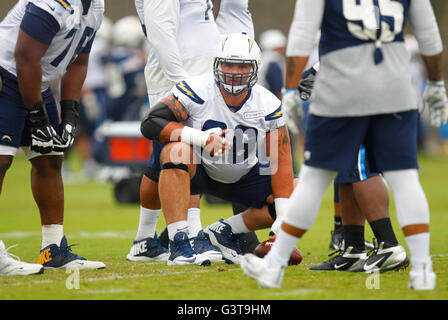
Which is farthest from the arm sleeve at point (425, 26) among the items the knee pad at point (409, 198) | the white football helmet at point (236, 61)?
the white football helmet at point (236, 61)

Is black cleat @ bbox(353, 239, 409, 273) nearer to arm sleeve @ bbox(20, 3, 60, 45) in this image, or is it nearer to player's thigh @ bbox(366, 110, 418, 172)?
player's thigh @ bbox(366, 110, 418, 172)

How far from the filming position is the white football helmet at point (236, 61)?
4.78 metres

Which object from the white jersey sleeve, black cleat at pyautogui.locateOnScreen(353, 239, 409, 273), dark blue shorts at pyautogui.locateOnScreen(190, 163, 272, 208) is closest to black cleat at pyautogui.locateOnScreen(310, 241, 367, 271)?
black cleat at pyautogui.locateOnScreen(353, 239, 409, 273)

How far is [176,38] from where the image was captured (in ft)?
17.5

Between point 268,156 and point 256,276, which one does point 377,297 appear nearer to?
point 256,276

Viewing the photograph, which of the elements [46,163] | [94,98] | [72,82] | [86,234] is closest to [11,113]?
[46,163]

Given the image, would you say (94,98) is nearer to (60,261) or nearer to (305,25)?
(60,261)

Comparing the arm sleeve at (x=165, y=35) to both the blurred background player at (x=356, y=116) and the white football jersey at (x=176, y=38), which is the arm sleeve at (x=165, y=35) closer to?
the white football jersey at (x=176, y=38)

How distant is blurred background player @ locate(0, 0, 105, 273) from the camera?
439cm

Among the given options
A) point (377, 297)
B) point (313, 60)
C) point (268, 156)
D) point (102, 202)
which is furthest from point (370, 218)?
point (102, 202)

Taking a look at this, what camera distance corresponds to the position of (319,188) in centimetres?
382

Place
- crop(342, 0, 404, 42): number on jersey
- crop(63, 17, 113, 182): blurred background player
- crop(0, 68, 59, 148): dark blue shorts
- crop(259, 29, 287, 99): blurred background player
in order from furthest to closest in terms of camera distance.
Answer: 1. crop(63, 17, 113, 182): blurred background player
2. crop(259, 29, 287, 99): blurred background player
3. crop(0, 68, 59, 148): dark blue shorts
4. crop(342, 0, 404, 42): number on jersey

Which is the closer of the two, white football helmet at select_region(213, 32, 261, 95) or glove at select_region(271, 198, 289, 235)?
glove at select_region(271, 198, 289, 235)

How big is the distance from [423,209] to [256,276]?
2.83 feet
